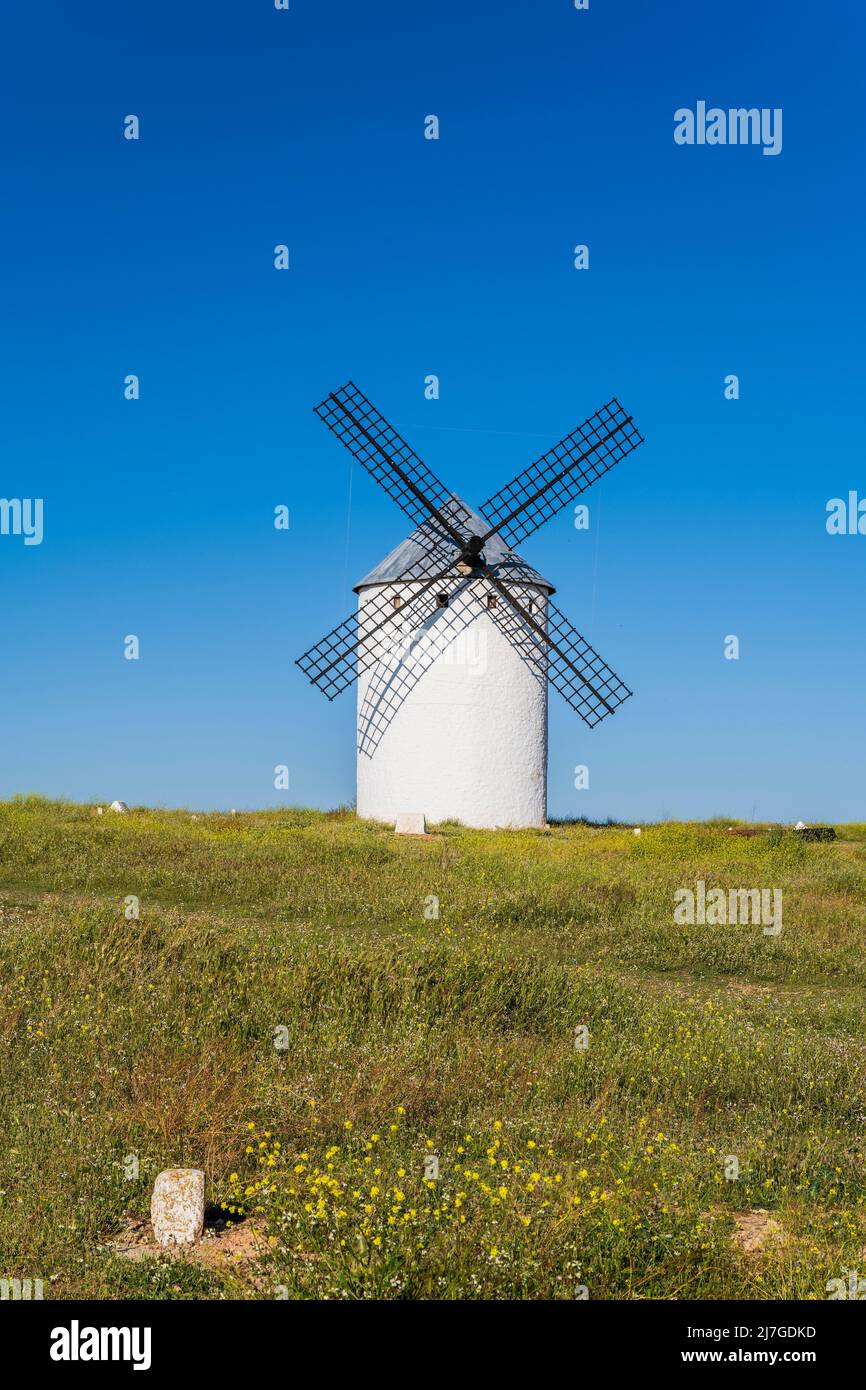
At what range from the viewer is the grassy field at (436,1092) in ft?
17.5

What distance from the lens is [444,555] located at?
2812 cm

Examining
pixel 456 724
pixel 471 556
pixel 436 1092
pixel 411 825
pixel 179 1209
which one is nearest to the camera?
pixel 179 1209

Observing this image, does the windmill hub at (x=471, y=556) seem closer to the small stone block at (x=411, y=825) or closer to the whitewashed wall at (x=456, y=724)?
the whitewashed wall at (x=456, y=724)

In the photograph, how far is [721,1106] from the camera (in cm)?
834

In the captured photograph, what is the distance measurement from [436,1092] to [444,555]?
21.2 m

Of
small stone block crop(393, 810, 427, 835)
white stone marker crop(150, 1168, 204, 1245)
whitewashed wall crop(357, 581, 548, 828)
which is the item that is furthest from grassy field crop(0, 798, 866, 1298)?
whitewashed wall crop(357, 581, 548, 828)

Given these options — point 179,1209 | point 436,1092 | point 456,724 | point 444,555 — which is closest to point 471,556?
point 444,555

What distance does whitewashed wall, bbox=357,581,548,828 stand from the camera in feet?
92.5

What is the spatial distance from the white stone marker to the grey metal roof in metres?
22.8

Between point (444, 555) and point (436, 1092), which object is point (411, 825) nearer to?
point (444, 555)
